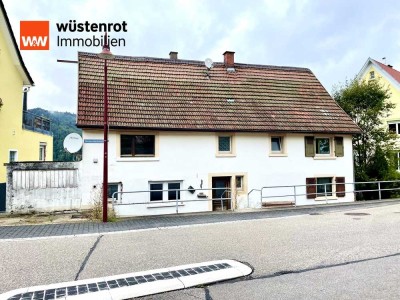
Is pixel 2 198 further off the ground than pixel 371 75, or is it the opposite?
pixel 371 75

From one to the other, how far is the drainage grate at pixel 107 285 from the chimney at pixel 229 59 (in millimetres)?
18014

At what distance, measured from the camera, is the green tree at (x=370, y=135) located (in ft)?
72.5

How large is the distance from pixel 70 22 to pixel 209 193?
10.7 meters

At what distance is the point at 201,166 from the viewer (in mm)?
16922

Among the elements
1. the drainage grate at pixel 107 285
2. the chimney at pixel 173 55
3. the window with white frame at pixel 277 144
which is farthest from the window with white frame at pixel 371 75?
the drainage grate at pixel 107 285

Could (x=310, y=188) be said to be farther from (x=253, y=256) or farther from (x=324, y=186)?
(x=253, y=256)

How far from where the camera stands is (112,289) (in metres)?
5.11

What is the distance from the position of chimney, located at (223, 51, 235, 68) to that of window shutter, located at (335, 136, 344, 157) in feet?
27.1

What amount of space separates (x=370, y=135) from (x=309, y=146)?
22.2ft

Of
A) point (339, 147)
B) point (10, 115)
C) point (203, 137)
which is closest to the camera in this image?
point (203, 137)

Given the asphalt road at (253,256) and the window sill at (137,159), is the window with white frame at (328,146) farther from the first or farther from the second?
the window sill at (137,159)

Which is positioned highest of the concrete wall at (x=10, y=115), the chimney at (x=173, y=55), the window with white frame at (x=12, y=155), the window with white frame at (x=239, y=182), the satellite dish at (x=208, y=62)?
the chimney at (x=173, y=55)

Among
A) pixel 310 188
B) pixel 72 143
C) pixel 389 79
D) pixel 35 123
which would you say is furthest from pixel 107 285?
pixel 389 79

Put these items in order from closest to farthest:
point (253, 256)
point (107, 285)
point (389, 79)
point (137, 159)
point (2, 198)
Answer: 1. point (107, 285)
2. point (253, 256)
3. point (2, 198)
4. point (137, 159)
5. point (389, 79)
